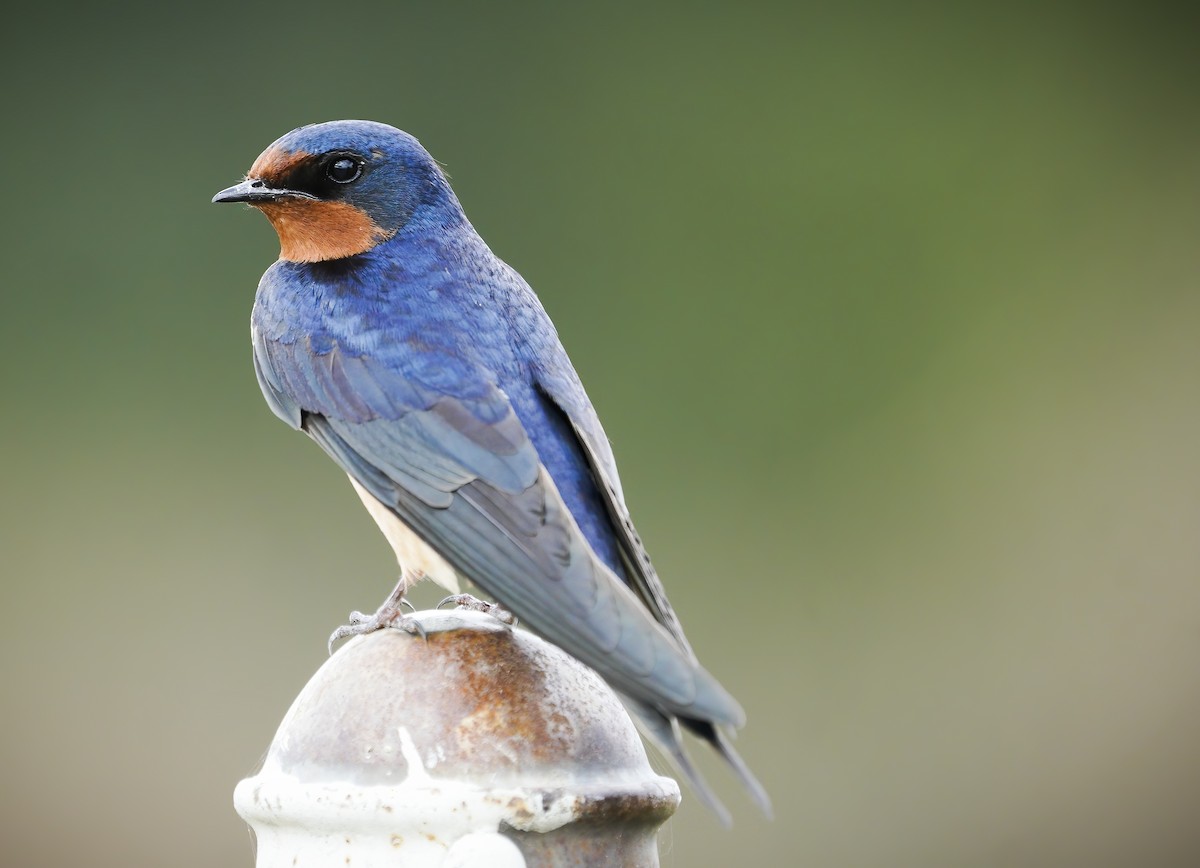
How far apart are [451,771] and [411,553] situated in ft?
1.48

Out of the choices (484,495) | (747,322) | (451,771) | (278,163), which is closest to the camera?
(451,771)

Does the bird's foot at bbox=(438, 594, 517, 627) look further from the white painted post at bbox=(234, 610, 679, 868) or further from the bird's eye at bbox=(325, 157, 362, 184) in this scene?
the bird's eye at bbox=(325, 157, 362, 184)

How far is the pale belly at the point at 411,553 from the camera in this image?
5.44 feet

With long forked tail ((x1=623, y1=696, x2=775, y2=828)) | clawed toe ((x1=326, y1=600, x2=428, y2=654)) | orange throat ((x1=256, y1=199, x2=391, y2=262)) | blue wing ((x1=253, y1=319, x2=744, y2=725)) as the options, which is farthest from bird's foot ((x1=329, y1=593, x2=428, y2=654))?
orange throat ((x1=256, y1=199, x2=391, y2=262))

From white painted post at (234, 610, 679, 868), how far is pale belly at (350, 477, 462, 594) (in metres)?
0.26

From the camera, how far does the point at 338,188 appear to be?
6.01 feet

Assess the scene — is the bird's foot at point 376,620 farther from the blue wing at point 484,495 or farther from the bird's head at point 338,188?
the bird's head at point 338,188

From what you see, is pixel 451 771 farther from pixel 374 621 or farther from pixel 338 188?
pixel 338 188

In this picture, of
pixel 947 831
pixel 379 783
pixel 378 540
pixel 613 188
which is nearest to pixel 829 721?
pixel 947 831

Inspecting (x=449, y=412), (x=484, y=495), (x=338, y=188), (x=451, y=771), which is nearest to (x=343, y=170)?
(x=338, y=188)

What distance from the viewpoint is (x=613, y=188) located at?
4.04 metres

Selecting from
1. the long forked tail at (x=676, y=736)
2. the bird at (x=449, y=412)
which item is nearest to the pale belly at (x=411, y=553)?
the bird at (x=449, y=412)

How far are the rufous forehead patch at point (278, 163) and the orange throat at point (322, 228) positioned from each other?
0.09 ft

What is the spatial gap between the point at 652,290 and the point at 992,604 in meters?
1.09
